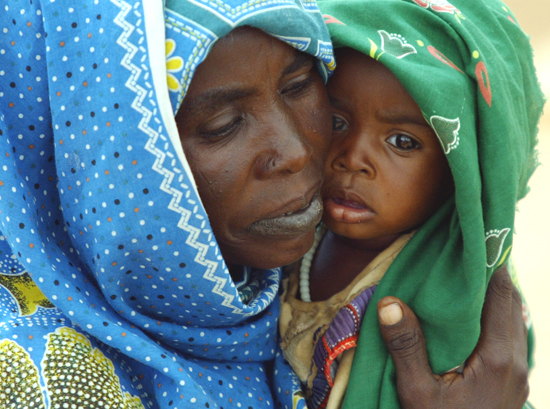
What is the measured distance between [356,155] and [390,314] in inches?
19.6

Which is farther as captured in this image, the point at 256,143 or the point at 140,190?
the point at 256,143

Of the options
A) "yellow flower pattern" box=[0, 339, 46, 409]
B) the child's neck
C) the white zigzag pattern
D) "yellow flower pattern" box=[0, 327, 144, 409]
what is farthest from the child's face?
"yellow flower pattern" box=[0, 339, 46, 409]

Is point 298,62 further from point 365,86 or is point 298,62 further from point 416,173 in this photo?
point 416,173

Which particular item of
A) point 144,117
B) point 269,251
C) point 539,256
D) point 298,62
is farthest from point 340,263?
point 539,256

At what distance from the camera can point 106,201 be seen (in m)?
1.30

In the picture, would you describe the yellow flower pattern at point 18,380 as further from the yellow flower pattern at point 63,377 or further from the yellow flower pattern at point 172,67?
the yellow flower pattern at point 172,67

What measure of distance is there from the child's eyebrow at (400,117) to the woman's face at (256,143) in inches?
8.3

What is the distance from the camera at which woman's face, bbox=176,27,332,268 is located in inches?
53.0

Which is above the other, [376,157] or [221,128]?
[221,128]

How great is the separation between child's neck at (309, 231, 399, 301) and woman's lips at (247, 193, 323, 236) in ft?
1.44

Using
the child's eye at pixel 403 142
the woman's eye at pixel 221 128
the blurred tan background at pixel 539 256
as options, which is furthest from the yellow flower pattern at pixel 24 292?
the blurred tan background at pixel 539 256

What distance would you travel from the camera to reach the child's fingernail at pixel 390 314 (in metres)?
1.62

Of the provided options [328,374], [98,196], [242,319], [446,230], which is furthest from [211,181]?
[446,230]

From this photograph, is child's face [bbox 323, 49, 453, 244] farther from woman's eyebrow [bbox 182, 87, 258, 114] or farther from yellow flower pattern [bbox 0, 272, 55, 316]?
yellow flower pattern [bbox 0, 272, 55, 316]
